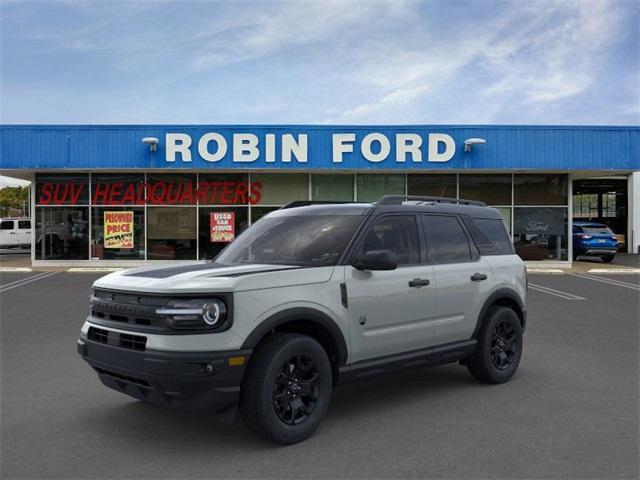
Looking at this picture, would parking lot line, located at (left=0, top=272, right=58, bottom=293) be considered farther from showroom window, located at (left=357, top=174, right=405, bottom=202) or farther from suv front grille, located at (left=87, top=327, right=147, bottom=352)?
suv front grille, located at (left=87, top=327, right=147, bottom=352)

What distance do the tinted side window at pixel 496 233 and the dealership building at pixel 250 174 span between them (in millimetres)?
14873

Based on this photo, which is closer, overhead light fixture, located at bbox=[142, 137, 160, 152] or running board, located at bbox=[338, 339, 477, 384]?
running board, located at bbox=[338, 339, 477, 384]

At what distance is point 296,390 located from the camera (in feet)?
15.1

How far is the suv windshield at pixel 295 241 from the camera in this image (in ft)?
17.0

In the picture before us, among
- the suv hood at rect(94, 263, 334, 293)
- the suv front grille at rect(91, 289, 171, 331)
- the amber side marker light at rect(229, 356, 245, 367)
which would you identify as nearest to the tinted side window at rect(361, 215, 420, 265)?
the suv hood at rect(94, 263, 334, 293)

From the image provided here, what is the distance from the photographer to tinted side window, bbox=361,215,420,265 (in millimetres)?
5395

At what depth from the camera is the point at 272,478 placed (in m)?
3.91

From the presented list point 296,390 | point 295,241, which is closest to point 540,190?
point 295,241

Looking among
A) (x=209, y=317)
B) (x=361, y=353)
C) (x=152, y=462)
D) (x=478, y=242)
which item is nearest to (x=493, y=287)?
(x=478, y=242)

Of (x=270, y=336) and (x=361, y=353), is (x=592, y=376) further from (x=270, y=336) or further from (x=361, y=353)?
(x=270, y=336)

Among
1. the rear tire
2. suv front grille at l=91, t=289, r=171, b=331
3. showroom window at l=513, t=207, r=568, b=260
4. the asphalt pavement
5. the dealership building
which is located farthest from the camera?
showroom window at l=513, t=207, r=568, b=260

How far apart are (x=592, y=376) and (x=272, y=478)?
4.27m

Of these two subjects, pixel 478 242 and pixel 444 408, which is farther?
pixel 478 242

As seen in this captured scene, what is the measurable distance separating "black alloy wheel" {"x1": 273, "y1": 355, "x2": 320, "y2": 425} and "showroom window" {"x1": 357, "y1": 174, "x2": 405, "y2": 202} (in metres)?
18.7
